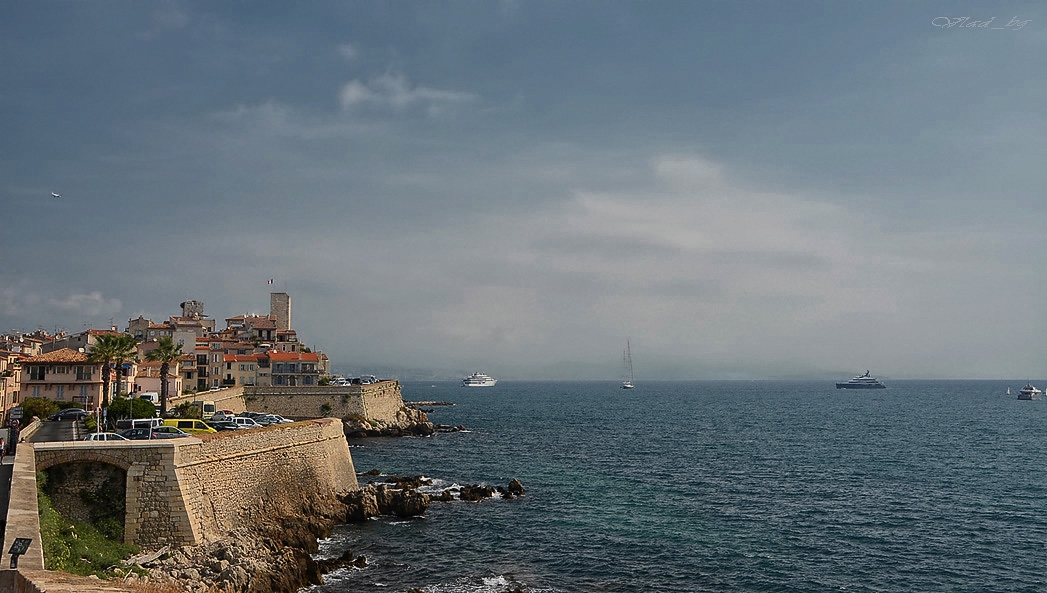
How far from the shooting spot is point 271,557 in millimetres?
32844

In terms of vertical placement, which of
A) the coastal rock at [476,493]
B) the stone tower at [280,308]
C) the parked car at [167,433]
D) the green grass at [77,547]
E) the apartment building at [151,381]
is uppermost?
the stone tower at [280,308]

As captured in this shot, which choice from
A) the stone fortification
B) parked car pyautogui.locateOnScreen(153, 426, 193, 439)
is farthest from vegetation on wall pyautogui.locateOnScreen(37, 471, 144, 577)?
parked car pyautogui.locateOnScreen(153, 426, 193, 439)

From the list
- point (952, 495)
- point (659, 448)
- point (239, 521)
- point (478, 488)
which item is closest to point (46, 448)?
point (239, 521)

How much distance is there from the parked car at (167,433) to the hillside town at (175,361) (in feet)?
79.3

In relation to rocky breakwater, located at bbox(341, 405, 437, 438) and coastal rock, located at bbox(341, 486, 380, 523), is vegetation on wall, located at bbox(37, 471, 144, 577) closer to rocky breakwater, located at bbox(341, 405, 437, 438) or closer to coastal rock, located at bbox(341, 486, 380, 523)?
coastal rock, located at bbox(341, 486, 380, 523)

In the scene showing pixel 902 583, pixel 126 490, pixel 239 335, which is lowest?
pixel 902 583

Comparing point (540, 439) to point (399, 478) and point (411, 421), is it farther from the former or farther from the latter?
point (399, 478)

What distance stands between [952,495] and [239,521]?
49.9 metres

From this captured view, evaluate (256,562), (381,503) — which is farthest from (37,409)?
(256,562)

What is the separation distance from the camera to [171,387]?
3428 inches

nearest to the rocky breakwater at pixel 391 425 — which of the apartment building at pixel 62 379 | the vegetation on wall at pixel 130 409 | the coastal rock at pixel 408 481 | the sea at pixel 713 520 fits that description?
the sea at pixel 713 520

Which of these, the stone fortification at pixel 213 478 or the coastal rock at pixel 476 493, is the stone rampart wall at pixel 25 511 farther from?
the coastal rock at pixel 476 493

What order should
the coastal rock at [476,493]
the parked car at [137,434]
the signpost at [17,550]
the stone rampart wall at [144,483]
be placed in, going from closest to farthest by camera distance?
the signpost at [17,550], the stone rampart wall at [144,483], the parked car at [137,434], the coastal rock at [476,493]

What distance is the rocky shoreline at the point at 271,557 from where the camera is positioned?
28.5m
